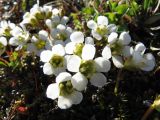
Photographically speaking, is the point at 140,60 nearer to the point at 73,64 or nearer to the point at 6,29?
the point at 73,64

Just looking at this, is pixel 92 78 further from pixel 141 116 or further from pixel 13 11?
pixel 13 11

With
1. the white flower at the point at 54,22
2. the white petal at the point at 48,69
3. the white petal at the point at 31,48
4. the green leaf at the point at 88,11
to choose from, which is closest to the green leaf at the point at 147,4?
the green leaf at the point at 88,11

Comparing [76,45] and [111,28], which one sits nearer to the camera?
[76,45]

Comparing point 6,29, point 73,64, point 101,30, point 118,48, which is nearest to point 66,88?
point 73,64

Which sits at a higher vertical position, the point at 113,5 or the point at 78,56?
the point at 113,5

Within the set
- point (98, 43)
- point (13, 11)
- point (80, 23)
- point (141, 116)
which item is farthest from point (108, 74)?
point (13, 11)

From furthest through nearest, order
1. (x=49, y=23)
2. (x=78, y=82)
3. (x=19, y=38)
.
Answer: (x=49, y=23)
(x=19, y=38)
(x=78, y=82)

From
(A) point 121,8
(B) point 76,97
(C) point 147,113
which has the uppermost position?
(A) point 121,8
